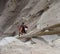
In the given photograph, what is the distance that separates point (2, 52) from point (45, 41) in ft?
5.45

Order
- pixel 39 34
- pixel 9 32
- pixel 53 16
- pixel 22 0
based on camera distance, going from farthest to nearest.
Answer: pixel 22 0, pixel 9 32, pixel 53 16, pixel 39 34

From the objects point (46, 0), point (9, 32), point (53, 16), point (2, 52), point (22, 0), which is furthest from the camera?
point (22, 0)

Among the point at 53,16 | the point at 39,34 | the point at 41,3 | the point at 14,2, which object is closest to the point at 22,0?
the point at 14,2

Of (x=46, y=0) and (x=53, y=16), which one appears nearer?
(x=53, y=16)

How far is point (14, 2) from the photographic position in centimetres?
2330

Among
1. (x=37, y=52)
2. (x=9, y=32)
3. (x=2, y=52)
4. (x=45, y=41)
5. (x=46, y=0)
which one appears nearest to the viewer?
(x=37, y=52)

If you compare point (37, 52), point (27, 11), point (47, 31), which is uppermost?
point (27, 11)

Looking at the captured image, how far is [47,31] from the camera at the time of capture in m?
9.34

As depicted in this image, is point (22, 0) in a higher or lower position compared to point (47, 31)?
higher

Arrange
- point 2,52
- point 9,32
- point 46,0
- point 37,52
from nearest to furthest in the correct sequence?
point 37,52 < point 2,52 < point 46,0 < point 9,32

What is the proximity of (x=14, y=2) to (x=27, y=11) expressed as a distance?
12.4 feet

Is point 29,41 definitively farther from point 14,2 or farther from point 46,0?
point 14,2

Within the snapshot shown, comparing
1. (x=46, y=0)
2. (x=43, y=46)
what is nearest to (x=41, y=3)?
(x=46, y=0)

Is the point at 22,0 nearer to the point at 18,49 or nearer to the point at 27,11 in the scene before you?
the point at 27,11
